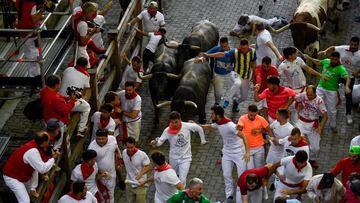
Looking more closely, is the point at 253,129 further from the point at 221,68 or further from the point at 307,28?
the point at 307,28

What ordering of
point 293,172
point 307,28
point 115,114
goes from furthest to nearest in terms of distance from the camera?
point 307,28
point 115,114
point 293,172

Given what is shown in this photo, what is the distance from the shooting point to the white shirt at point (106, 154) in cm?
1363

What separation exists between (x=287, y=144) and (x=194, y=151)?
3.08 m

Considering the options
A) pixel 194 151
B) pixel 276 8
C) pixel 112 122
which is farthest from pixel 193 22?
pixel 112 122

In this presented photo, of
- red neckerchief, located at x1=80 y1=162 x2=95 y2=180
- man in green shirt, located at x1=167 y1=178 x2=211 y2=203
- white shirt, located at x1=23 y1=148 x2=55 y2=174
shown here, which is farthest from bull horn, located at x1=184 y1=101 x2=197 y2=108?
white shirt, located at x1=23 y1=148 x2=55 y2=174

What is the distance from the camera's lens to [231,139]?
14.1m

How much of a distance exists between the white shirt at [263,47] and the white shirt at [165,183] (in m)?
5.42

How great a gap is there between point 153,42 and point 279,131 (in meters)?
5.54

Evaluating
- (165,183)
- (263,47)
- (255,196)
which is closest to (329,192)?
(255,196)

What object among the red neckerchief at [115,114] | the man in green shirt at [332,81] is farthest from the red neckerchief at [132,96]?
the man in green shirt at [332,81]

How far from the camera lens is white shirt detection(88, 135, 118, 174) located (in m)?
13.6

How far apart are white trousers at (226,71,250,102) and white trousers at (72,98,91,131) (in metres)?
3.48

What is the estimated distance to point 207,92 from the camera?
17859mm

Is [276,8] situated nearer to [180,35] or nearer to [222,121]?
[180,35]
